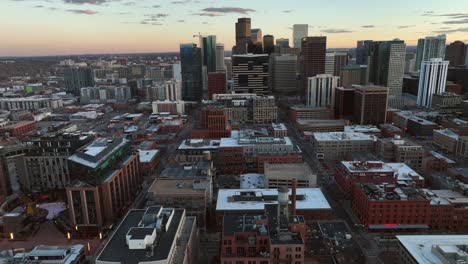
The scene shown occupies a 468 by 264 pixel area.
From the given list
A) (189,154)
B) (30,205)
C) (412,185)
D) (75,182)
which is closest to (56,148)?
(30,205)

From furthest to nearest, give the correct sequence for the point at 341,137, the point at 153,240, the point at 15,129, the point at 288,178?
the point at 15,129 → the point at 341,137 → the point at 288,178 → the point at 153,240

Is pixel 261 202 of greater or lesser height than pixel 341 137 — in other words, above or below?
below

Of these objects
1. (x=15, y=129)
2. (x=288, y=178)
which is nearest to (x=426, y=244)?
(x=288, y=178)

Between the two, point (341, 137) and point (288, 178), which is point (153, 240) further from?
point (341, 137)

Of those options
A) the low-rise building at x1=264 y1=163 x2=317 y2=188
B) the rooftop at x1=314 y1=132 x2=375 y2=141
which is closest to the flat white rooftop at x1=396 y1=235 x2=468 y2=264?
the low-rise building at x1=264 y1=163 x2=317 y2=188

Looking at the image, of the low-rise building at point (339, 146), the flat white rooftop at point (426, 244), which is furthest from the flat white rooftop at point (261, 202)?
the low-rise building at point (339, 146)

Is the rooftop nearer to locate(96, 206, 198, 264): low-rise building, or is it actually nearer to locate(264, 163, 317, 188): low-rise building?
locate(264, 163, 317, 188): low-rise building

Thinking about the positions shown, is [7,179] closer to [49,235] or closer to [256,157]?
[49,235]
